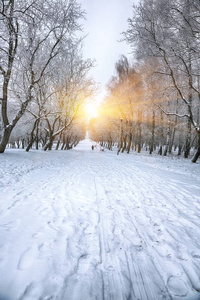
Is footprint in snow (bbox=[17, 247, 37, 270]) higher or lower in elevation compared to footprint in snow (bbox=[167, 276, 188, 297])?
lower

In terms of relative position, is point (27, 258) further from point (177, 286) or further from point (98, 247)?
point (177, 286)

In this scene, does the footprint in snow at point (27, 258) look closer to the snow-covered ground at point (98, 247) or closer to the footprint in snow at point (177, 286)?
the snow-covered ground at point (98, 247)

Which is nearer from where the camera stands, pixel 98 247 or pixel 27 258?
pixel 27 258

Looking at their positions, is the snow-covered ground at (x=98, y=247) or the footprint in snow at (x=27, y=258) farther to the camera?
the footprint in snow at (x=27, y=258)

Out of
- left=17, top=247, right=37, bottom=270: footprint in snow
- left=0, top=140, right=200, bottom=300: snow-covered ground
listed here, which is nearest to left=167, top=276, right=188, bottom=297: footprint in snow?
left=0, top=140, right=200, bottom=300: snow-covered ground

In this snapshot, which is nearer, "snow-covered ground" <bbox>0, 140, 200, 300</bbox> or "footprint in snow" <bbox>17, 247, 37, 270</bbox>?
"snow-covered ground" <bbox>0, 140, 200, 300</bbox>

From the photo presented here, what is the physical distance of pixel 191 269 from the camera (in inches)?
72.0

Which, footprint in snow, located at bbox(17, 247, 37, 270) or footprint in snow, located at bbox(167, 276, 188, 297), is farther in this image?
footprint in snow, located at bbox(17, 247, 37, 270)

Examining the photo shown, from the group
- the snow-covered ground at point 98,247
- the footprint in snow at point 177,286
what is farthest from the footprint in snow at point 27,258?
the footprint in snow at point 177,286

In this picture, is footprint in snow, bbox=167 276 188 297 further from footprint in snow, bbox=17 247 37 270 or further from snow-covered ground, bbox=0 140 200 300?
footprint in snow, bbox=17 247 37 270

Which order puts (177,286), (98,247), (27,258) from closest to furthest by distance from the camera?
1. (177,286)
2. (27,258)
3. (98,247)

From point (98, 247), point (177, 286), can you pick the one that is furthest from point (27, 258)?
point (177, 286)

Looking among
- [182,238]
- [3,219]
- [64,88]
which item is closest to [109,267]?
[182,238]

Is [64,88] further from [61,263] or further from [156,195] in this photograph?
[61,263]
